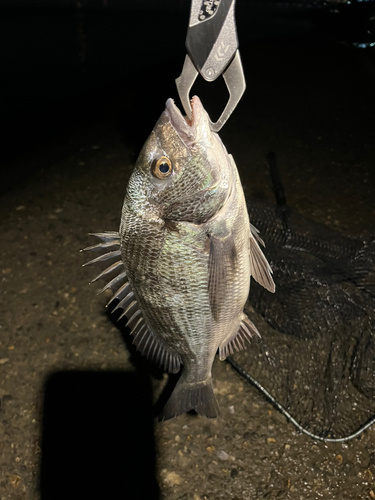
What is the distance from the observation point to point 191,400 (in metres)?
1.82

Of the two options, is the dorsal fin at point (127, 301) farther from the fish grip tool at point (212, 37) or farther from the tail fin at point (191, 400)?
the fish grip tool at point (212, 37)

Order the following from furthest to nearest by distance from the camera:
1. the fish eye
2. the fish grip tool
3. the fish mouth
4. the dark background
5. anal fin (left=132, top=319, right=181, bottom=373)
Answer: the dark background < anal fin (left=132, top=319, right=181, bottom=373) < the fish eye < the fish mouth < the fish grip tool

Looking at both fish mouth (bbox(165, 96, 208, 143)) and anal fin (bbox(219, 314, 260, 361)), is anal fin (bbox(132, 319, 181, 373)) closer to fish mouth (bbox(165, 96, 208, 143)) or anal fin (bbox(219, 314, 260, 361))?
anal fin (bbox(219, 314, 260, 361))

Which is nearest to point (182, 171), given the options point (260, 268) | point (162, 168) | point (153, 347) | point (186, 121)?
point (162, 168)

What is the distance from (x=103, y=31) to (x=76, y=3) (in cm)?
398

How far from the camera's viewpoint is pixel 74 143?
470 cm

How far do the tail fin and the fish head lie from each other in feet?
2.84

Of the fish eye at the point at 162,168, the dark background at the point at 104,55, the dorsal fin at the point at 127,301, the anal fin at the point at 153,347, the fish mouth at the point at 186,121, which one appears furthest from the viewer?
the dark background at the point at 104,55

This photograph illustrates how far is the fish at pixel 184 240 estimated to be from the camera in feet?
4.49

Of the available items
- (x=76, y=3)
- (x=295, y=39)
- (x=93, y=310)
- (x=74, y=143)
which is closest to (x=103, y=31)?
(x=76, y=3)

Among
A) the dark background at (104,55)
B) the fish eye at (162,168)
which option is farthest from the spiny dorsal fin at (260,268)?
the dark background at (104,55)

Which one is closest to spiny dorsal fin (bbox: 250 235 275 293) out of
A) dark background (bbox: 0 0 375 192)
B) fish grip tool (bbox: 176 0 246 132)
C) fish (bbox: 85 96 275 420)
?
fish (bbox: 85 96 275 420)

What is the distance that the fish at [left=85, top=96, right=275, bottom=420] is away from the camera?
137cm

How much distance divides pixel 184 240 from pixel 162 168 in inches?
11.5
